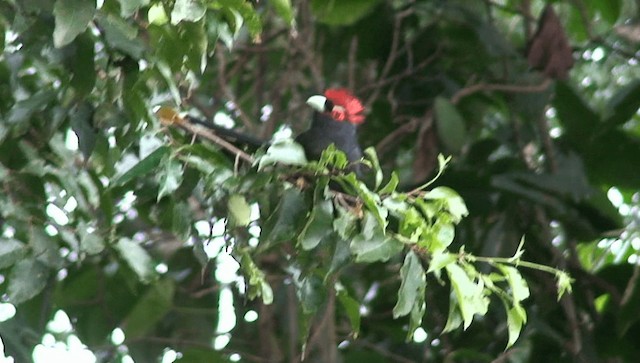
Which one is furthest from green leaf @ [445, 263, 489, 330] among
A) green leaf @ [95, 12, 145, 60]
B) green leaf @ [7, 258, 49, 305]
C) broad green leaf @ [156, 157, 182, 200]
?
green leaf @ [7, 258, 49, 305]

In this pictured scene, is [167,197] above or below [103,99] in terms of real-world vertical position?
below

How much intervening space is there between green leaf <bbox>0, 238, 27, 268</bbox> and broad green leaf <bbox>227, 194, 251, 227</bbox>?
282 mm

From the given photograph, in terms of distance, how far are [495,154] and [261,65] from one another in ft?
1.83

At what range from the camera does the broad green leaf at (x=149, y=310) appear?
67.6 inches

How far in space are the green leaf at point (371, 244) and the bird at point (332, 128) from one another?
29cm

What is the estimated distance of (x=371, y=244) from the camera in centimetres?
93

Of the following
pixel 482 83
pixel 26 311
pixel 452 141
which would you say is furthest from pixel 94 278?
pixel 482 83

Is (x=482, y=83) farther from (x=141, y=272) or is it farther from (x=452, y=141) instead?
(x=141, y=272)

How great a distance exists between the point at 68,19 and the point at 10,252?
1.10 feet

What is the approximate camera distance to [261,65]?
211 cm

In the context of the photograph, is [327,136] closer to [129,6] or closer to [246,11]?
[246,11]

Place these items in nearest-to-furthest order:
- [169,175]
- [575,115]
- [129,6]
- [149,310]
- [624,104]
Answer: [129,6] < [169,175] < [149,310] < [624,104] < [575,115]

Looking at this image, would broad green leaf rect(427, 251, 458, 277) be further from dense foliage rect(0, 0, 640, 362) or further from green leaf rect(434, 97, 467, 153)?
green leaf rect(434, 97, 467, 153)

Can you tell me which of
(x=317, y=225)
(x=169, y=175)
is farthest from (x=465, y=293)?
(x=169, y=175)
